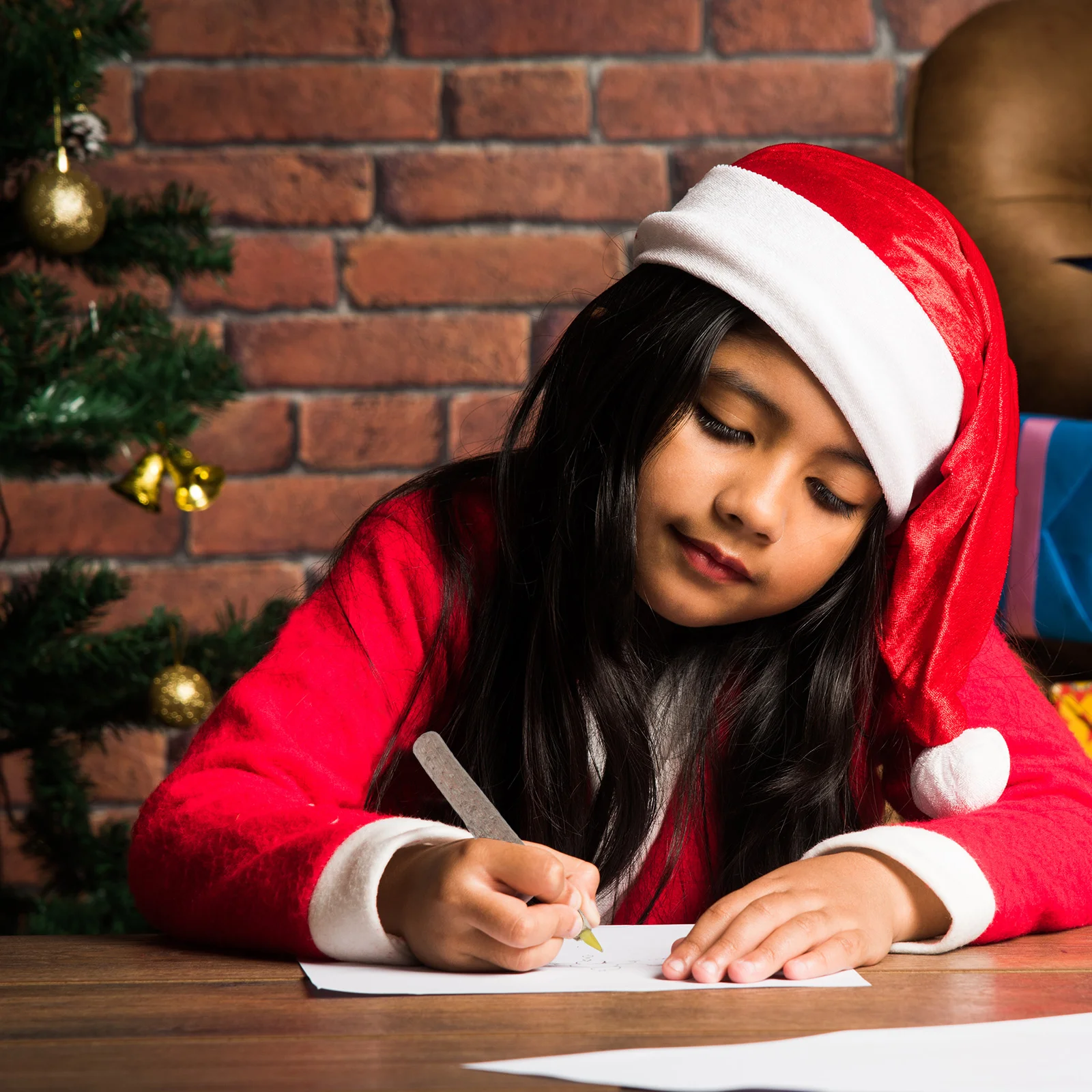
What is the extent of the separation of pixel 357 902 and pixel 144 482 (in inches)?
27.6

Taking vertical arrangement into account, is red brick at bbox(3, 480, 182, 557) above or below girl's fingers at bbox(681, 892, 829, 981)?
below

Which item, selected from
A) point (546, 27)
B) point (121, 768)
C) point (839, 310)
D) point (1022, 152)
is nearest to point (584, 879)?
point (839, 310)

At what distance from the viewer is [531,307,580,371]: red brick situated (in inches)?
61.8

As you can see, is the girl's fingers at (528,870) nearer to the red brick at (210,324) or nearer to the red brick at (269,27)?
the red brick at (210,324)

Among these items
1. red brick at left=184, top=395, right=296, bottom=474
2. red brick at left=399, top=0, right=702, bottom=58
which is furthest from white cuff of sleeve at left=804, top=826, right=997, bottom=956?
red brick at left=399, top=0, right=702, bottom=58

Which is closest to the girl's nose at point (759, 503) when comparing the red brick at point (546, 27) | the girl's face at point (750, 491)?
the girl's face at point (750, 491)

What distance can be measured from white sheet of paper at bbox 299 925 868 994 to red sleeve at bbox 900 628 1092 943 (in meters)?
0.16

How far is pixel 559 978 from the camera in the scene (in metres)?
0.58

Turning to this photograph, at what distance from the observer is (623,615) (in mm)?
917

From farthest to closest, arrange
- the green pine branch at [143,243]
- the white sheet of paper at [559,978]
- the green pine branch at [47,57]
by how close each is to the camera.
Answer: the green pine branch at [143,243]
the green pine branch at [47,57]
the white sheet of paper at [559,978]

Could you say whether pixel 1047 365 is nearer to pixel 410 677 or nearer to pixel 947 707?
pixel 947 707

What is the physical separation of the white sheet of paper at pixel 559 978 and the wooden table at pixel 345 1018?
1 centimetres

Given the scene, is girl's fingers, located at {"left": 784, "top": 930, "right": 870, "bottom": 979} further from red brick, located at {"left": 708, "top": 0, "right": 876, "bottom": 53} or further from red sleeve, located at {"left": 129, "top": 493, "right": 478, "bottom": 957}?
red brick, located at {"left": 708, "top": 0, "right": 876, "bottom": 53}

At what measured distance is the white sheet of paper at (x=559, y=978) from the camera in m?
0.56
